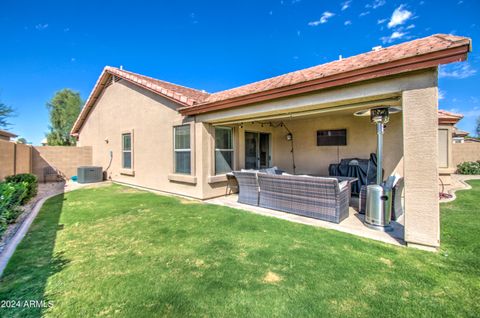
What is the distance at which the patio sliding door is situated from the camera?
30.5ft

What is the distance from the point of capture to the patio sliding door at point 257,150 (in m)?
9.30

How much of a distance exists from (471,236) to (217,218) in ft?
17.1

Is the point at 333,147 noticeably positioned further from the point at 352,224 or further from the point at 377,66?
the point at 377,66

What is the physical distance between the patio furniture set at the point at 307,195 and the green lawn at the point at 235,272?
75 centimetres

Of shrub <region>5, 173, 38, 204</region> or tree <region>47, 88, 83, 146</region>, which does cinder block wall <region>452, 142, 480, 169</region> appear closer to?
shrub <region>5, 173, 38, 204</region>

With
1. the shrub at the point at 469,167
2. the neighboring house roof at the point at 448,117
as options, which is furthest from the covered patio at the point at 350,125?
the shrub at the point at 469,167

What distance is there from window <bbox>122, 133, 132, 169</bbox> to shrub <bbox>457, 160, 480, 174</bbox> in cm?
2168

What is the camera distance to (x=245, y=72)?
18781 mm

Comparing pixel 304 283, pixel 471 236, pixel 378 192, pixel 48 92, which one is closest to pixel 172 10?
pixel 378 192

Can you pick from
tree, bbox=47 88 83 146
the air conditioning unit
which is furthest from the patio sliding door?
tree, bbox=47 88 83 146

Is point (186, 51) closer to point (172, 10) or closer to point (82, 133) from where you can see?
point (172, 10)

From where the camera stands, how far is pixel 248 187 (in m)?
Result: 6.86

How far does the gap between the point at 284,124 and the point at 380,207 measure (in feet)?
19.9

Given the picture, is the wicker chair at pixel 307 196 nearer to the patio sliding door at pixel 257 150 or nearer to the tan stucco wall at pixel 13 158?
the patio sliding door at pixel 257 150
